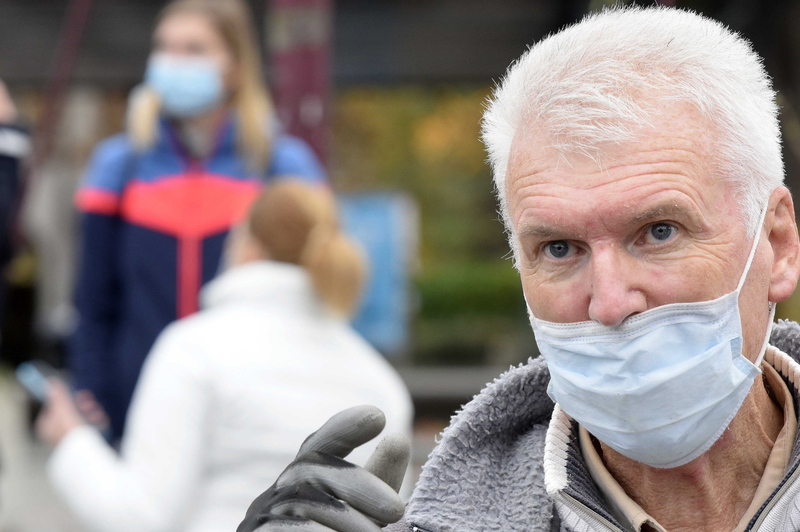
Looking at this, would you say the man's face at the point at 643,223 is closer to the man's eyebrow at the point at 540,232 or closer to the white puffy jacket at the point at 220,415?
the man's eyebrow at the point at 540,232

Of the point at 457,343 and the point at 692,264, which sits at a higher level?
the point at 692,264

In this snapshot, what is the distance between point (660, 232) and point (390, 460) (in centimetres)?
55

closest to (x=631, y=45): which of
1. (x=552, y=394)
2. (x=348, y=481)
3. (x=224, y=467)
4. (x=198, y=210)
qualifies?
(x=552, y=394)

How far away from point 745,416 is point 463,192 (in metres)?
14.8

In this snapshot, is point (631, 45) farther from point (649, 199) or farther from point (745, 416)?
point (745, 416)

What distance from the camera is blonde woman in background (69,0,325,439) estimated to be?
393 cm

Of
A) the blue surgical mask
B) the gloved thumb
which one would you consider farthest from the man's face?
the blue surgical mask

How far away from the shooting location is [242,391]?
2980mm

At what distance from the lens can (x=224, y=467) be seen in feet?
9.97

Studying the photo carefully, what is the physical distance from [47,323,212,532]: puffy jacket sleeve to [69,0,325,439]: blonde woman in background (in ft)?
3.03

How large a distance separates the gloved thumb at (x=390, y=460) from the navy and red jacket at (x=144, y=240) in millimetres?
2439

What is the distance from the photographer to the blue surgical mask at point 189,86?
4070 mm

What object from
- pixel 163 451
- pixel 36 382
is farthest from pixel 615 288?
pixel 36 382

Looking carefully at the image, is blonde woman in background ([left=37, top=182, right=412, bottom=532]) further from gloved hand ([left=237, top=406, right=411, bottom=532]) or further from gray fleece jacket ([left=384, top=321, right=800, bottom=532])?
gloved hand ([left=237, top=406, right=411, bottom=532])
